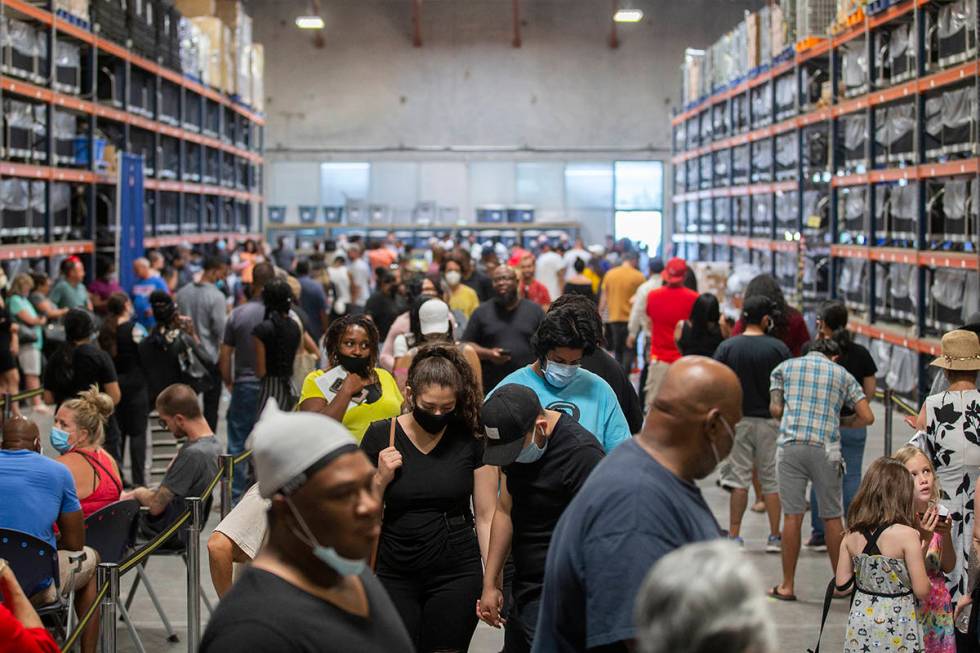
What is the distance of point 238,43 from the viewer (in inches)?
971

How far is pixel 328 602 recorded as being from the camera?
7.93ft

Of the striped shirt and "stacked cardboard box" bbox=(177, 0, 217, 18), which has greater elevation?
"stacked cardboard box" bbox=(177, 0, 217, 18)

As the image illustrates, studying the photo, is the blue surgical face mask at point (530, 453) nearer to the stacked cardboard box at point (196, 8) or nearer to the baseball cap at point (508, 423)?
the baseball cap at point (508, 423)

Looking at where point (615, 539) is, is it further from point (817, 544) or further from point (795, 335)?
point (795, 335)

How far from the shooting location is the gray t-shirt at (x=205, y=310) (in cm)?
1180

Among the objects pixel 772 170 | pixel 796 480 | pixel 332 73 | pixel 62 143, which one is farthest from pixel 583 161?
pixel 796 480

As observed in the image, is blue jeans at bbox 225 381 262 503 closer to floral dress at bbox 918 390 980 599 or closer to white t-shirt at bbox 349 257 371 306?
floral dress at bbox 918 390 980 599

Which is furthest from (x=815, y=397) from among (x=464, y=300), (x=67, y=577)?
(x=464, y=300)

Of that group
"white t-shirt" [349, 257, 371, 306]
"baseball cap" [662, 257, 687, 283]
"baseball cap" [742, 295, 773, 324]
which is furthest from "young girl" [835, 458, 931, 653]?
"white t-shirt" [349, 257, 371, 306]

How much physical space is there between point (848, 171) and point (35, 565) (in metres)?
12.6

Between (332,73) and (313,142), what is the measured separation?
6.21 feet

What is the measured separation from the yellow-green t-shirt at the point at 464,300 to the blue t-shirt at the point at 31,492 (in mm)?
6225

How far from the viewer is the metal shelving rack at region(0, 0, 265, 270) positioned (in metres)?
14.5

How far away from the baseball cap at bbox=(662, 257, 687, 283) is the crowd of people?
1.0 inches
